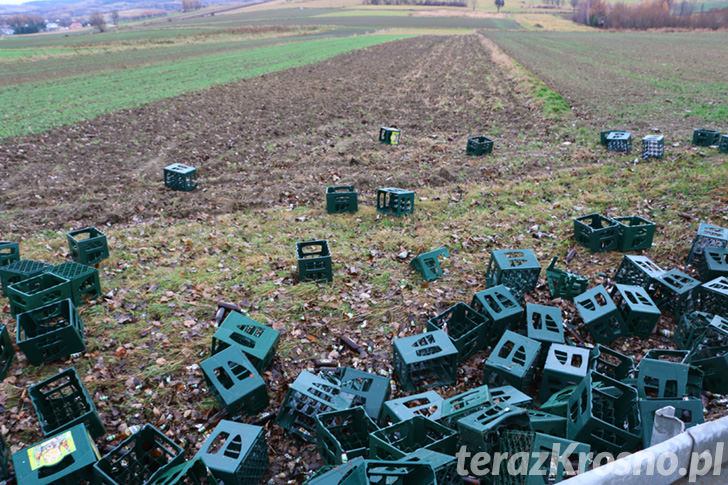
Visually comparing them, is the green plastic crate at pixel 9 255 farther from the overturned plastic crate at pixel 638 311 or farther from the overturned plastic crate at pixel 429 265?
the overturned plastic crate at pixel 638 311

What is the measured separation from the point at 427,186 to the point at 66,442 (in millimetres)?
10442

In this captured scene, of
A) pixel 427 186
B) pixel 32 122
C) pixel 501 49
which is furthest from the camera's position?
pixel 501 49

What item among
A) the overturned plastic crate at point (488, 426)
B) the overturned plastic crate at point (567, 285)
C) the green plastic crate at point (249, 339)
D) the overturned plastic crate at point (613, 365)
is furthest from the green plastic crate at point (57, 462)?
the overturned plastic crate at point (567, 285)

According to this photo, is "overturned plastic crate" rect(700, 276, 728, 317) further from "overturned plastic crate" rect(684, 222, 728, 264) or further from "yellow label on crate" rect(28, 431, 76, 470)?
"yellow label on crate" rect(28, 431, 76, 470)

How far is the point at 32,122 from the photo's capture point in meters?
19.8

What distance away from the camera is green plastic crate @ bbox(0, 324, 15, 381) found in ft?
19.8

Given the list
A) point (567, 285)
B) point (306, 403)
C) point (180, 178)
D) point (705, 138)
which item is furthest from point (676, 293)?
point (180, 178)

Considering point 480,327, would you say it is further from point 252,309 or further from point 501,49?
point 501,49

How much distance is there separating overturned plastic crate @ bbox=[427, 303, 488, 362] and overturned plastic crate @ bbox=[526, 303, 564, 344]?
0.63 m

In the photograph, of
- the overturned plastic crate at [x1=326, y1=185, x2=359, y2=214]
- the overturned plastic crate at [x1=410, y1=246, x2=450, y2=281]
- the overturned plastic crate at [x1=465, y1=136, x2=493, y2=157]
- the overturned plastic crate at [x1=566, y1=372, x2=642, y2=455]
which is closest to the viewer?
the overturned plastic crate at [x1=566, y1=372, x2=642, y2=455]

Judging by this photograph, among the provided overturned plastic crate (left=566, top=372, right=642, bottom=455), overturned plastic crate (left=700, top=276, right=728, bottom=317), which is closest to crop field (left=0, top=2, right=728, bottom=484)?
overturned plastic crate (left=700, top=276, right=728, bottom=317)

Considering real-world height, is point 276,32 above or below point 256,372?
above

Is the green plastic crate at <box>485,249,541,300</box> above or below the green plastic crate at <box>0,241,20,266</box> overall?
below

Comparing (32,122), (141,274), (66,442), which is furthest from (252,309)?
(32,122)
